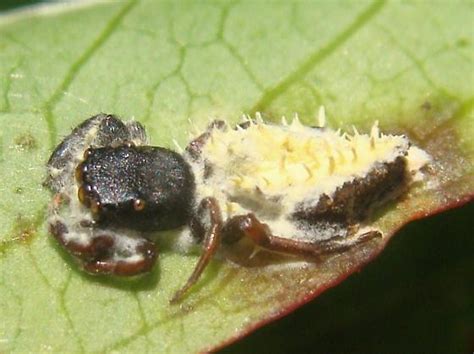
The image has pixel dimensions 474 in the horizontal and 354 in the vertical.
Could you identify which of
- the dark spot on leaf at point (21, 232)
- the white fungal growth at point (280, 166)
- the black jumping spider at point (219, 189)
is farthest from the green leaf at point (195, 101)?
the white fungal growth at point (280, 166)

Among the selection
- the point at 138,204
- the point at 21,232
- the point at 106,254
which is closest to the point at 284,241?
the point at 138,204

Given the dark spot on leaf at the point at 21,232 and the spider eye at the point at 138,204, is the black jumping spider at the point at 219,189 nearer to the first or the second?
the spider eye at the point at 138,204

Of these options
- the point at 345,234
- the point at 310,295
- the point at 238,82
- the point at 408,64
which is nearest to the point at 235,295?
the point at 310,295

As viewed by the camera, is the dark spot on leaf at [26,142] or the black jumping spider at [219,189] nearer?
the black jumping spider at [219,189]

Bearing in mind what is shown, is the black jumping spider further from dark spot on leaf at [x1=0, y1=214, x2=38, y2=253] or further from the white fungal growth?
dark spot on leaf at [x1=0, y1=214, x2=38, y2=253]

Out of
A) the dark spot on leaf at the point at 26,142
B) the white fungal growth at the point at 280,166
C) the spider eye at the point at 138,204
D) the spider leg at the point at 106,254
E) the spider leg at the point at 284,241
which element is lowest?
the spider leg at the point at 106,254

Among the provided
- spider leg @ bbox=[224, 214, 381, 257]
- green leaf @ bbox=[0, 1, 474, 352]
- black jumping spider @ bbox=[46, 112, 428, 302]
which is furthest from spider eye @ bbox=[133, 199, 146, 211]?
spider leg @ bbox=[224, 214, 381, 257]
